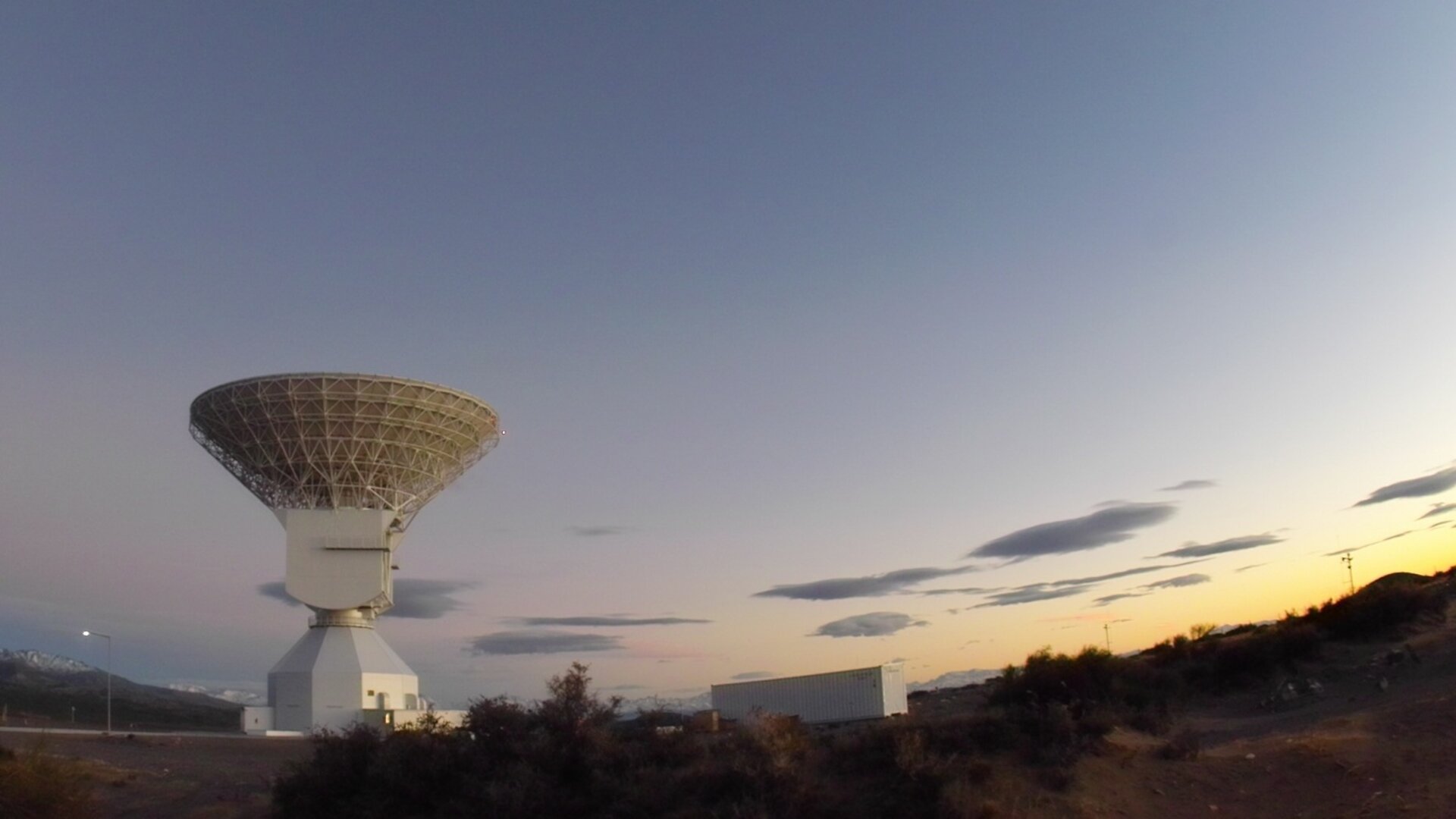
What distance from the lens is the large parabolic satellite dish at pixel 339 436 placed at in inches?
1933

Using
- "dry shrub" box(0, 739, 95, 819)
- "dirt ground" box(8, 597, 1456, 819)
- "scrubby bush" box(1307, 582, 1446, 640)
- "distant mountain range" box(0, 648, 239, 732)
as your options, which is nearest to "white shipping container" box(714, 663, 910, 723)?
"dirt ground" box(8, 597, 1456, 819)

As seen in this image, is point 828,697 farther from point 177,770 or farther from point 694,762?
point 177,770

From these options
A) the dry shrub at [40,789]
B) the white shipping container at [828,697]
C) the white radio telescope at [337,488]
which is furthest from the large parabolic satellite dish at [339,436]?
the dry shrub at [40,789]

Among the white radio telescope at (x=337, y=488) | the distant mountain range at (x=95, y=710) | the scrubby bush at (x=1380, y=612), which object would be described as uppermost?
the white radio telescope at (x=337, y=488)

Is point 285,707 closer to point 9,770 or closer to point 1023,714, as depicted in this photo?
point 9,770

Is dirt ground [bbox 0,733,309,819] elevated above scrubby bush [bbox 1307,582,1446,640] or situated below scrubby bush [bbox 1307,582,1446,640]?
below

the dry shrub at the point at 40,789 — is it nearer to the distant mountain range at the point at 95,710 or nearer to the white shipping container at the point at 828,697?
the white shipping container at the point at 828,697

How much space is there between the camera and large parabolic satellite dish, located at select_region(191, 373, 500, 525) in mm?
49094

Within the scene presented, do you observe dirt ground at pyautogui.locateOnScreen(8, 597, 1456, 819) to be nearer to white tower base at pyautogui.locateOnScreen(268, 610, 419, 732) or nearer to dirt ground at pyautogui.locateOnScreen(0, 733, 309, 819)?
dirt ground at pyautogui.locateOnScreen(0, 733, 309, 819)

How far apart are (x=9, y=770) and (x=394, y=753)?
8261 mm

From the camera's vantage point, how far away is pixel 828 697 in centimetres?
3559

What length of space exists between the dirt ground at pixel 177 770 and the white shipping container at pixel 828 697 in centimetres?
1374

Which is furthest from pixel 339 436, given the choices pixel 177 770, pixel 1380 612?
pixel 1380 612

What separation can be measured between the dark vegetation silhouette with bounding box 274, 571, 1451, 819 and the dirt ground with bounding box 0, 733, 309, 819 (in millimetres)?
3708
